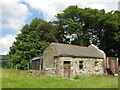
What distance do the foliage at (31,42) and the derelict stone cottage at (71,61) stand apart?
13707 mm

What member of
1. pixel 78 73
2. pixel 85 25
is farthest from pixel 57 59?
pixel 85 25

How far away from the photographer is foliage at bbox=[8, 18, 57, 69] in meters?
49.5

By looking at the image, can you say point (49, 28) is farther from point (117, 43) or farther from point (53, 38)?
point (117, 43)

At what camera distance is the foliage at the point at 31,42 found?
4950cm

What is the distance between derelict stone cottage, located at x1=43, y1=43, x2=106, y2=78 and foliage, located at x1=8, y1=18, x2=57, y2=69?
13707 mm

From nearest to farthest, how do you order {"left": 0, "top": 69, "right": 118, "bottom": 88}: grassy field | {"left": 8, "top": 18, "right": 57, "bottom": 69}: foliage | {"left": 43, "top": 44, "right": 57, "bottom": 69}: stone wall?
{"left": 0, "top": 69, "right": 118, "bottom": 88}: grassy field < {"left": 43, "top": 44, "right": 57, "bottom": 69}: stone wall < {"left": 8, "top": 18, "right": 57, "bottom": 69}: foliage

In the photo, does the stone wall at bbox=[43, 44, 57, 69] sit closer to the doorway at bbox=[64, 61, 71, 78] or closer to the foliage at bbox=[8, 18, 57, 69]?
the doorway at bbox=[64, 61, 71, 78]

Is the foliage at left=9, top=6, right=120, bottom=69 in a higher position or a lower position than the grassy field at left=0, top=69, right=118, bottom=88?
higher

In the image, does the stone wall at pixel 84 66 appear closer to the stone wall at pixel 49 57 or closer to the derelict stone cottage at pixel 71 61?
the derelict stone cottage at pixel 71 61

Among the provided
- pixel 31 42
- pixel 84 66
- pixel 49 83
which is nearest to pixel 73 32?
pixel 31 42

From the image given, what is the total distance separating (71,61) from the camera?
109ft

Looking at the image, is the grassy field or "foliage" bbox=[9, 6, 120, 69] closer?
the grassy field

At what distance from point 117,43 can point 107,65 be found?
15.6 meters

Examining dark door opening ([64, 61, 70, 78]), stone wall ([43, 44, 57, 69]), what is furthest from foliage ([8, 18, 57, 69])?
dark door opening ([64, 61, 70, 78])
